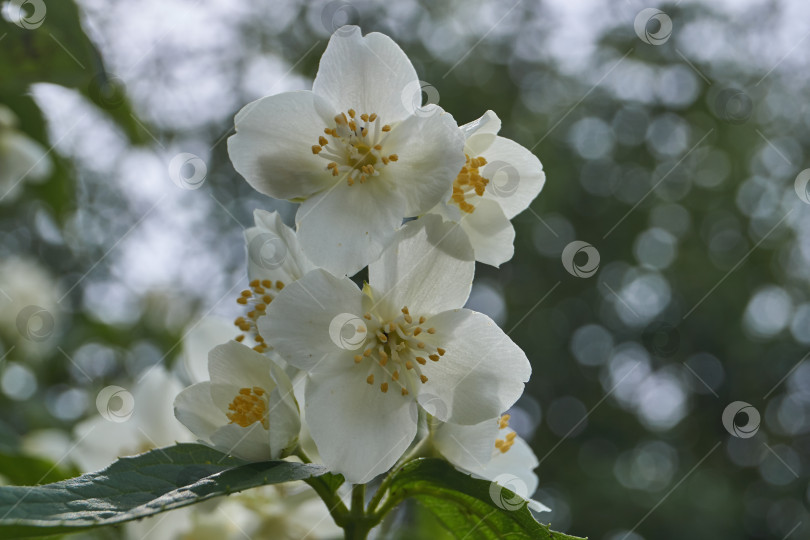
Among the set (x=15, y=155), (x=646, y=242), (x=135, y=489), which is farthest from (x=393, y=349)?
(x=646, y=242)

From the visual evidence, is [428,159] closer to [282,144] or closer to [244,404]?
[282,144]

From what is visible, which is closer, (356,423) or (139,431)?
(356,423)

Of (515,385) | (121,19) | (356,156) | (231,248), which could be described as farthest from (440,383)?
(231,248)

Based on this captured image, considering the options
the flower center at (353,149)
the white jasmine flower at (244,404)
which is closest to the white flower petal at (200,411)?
the white jasmine flower at (244,404)

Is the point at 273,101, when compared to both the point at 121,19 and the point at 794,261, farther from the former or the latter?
the point at 794,261

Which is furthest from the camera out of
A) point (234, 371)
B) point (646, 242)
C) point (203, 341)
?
point (646, 242)

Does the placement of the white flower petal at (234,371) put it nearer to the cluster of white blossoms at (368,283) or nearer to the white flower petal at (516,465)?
the cluster of white blossoms at (368,283)
